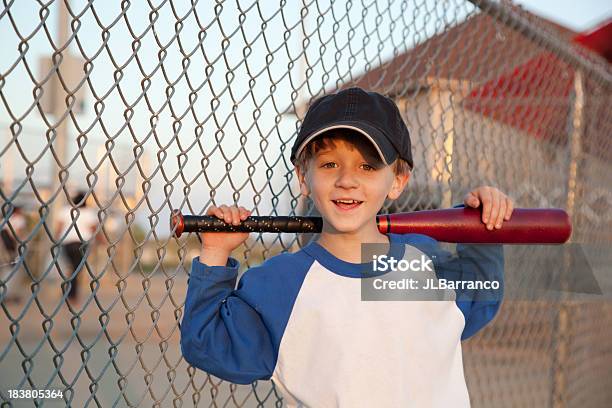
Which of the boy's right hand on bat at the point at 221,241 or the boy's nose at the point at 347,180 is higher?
the boy's nose at the point at 347,180

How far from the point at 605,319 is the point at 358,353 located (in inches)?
150

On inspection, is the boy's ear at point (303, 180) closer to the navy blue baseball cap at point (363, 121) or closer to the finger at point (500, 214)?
the navy blue baseball cap at point (363, 121)

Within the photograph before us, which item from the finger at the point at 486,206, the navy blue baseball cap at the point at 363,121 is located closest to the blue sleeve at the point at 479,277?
the finger at the point at 486,206

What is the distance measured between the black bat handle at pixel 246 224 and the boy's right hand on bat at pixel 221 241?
0.04ft

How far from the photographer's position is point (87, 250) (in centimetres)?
170

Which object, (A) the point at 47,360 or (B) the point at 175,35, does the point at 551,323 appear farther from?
(A) the point at 47,360

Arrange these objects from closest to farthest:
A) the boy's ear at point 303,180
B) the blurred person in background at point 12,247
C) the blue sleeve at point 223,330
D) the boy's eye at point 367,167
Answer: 1. the blue sleeve at point 223,330
2. the boy's eye at point 367,167
3. the boy's ear at point 303,180
4. the blurred person in background at point 12,247

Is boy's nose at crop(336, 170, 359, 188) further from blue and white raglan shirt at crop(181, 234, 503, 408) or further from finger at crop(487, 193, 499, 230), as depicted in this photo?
finger at crop(487, 193, 499, 230)

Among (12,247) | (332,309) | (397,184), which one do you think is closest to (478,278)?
(397,184)

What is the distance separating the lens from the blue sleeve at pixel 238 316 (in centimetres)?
162

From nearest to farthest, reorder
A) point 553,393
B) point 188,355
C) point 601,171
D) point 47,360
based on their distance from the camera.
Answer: point 188,355 → point 553,393 → point 601,171 → point 47,360

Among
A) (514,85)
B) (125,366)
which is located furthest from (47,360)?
(514,85)

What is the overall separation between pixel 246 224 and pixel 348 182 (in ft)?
0.85

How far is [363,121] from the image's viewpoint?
1.71 meters
